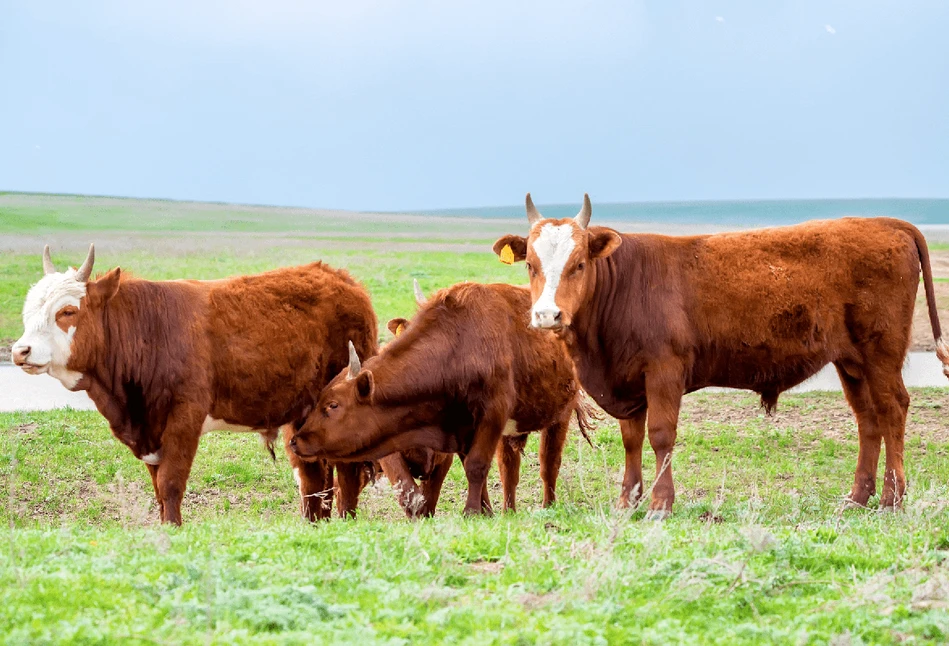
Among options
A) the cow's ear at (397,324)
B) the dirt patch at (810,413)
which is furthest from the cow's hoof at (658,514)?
the dirt patch at (810,413)

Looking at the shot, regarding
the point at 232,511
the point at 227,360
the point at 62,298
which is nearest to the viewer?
the point at 62,298

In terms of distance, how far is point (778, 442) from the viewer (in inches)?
554

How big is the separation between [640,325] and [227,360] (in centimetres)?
343

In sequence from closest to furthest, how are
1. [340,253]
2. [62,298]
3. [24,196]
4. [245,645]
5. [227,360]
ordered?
[245,645]
[62,298]
[227,360]
[340,253]
[24,196]

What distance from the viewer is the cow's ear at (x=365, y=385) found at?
1006 cm

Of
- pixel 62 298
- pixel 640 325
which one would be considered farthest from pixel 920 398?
pixel 62 298

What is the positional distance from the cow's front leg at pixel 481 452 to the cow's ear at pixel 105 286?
314 centimetres

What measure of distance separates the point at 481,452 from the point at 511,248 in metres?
1.68

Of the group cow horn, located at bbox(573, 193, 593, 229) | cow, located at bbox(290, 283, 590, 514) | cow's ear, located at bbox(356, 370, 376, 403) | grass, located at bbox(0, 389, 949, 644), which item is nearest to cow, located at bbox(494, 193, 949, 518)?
cow horn, located at bbox(573, 193, 593, 229)

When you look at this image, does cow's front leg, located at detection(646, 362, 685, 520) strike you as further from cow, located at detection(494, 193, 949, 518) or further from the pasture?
the pasture

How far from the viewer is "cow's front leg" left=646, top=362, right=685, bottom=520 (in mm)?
9656

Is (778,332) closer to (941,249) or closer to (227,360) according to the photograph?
(227,360)

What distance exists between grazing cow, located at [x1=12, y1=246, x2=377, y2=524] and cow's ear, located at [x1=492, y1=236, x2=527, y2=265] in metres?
2.09

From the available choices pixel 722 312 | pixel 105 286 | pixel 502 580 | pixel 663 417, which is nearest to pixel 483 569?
pixel 502 580
